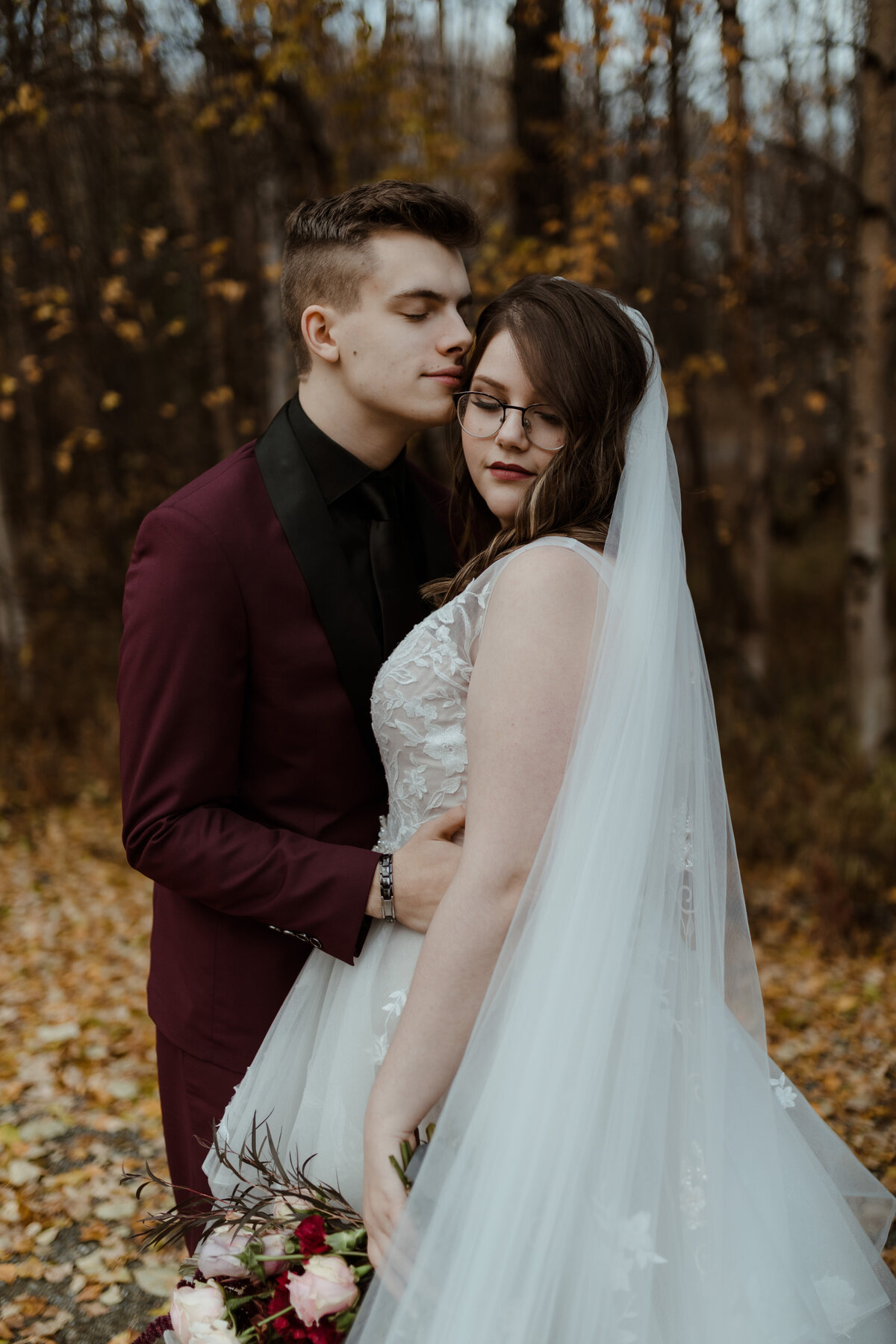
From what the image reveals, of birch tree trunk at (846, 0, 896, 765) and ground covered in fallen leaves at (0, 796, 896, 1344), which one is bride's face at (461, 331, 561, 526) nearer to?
ground covered in fallen leaves at (0, 796, 896, 1344)

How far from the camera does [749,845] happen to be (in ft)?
17.8

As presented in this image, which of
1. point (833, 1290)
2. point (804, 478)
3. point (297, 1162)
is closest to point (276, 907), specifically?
point (297, 1162)

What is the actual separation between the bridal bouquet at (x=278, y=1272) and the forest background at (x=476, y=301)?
4.76ft

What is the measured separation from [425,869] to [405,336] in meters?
1.06

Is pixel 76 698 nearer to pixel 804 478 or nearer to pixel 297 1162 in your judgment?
pixel 297 1162

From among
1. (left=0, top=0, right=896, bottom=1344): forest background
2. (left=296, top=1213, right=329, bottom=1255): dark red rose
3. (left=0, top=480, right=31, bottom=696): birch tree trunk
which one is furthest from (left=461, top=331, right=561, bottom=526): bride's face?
(left=0, top=480, right=31, bottom=696): birch tree trunk

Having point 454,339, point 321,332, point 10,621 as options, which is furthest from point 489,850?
point 10,621

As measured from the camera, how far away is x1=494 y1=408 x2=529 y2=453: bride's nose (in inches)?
72.1

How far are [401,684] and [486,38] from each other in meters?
8.02

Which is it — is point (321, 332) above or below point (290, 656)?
above

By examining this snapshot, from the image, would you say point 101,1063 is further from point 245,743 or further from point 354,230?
point 354,230

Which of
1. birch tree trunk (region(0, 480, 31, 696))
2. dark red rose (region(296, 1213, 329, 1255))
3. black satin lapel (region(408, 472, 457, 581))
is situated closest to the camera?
dark red rose (region(296, 1213, 329, 1255))

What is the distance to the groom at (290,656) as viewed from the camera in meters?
1.86

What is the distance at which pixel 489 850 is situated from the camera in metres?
1.54
